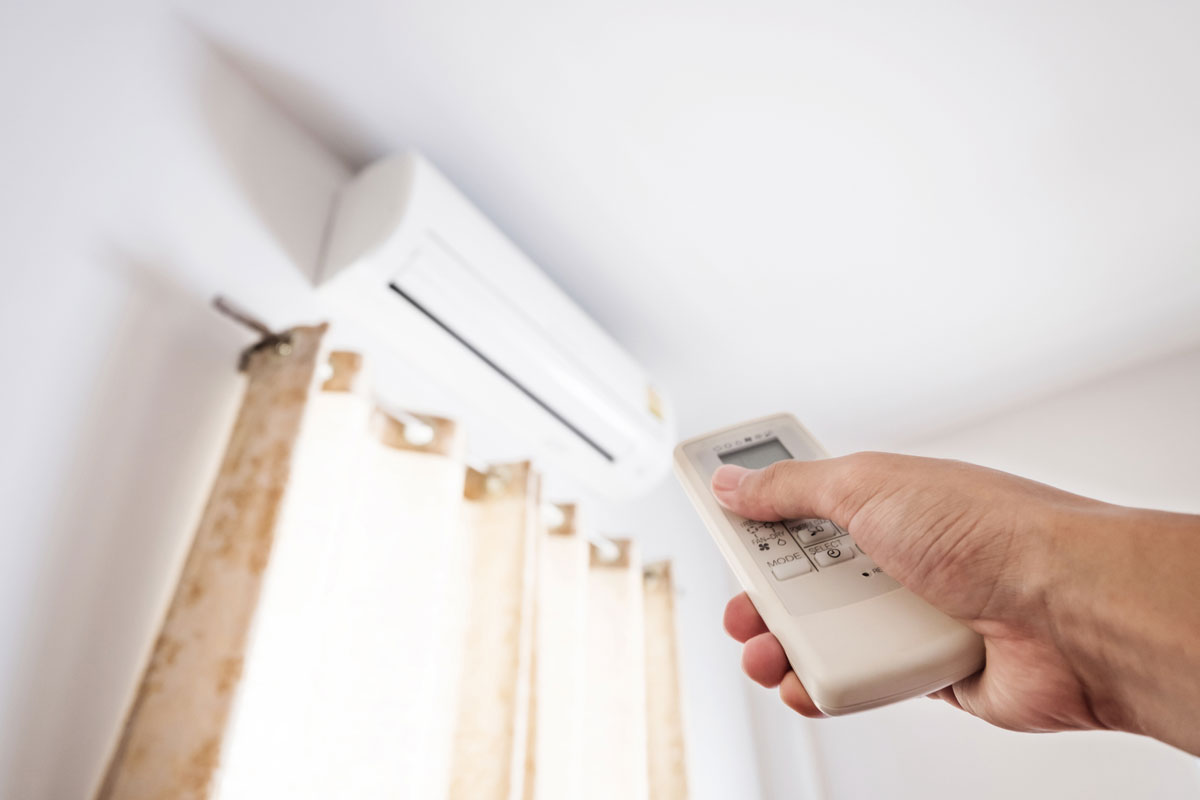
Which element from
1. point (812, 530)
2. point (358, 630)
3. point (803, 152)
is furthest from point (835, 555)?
point (803, 152)

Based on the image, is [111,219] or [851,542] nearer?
[851,542]

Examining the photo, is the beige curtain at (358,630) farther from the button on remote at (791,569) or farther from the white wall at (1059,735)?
the white wall at (1059,735)

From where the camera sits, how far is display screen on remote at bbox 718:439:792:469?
593mm

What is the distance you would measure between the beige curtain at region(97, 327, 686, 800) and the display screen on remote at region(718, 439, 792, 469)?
43 centimetres

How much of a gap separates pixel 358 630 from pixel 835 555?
563 millimetres

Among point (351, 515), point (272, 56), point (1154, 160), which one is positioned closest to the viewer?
point (351, 515)

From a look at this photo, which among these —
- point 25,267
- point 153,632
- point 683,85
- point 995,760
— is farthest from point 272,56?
point 995,760

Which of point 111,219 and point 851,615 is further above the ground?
point 111,219

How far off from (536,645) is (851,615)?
575 mm

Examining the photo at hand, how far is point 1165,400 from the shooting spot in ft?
5.30

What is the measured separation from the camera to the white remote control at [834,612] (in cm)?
40

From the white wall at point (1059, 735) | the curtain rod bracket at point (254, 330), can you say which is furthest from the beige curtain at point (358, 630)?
the white wall at point (1059, 735)

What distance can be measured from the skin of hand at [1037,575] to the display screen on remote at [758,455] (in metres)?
0.06

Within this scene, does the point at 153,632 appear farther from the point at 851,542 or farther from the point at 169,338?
the point at 851,542
